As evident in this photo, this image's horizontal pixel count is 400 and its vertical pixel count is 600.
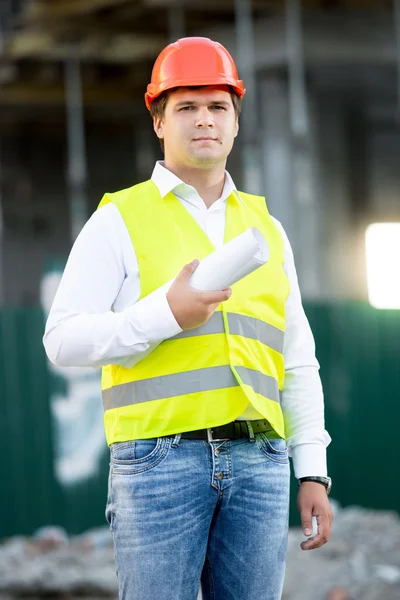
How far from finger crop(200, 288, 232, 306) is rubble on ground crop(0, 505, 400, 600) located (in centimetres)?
326

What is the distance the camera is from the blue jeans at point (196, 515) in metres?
2.37

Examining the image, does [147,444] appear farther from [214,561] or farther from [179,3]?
[179,3]

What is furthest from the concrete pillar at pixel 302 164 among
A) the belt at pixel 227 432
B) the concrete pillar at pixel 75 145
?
the belt at pixel 227 432

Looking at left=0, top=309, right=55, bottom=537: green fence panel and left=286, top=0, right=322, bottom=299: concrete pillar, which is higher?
left=286, top=0, right=322, bottom=299: concrete pillar

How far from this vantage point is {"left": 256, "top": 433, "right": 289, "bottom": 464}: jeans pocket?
2486 millimetres

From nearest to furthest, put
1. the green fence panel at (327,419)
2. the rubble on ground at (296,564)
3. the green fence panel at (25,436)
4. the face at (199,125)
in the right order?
1. the face at (199,125)
2. the rubble on ground at (296,564)
3. the green fence panel at (327,419)
4. the green fence panel at (25,436)

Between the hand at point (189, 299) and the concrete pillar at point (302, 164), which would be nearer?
the hand at point (189, 299)

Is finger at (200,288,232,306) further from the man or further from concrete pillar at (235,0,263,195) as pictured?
concrete pillar at (235,0,263,195)

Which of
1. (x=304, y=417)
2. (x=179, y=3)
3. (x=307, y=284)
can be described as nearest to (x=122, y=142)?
(x=179, y=3)

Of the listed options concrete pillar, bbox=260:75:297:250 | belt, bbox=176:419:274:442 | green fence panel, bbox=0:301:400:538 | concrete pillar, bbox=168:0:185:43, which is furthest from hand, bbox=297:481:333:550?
concrete pillar, bbox=168:0:185:43

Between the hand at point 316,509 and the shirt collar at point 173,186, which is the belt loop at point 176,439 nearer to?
the hand at point 316,509

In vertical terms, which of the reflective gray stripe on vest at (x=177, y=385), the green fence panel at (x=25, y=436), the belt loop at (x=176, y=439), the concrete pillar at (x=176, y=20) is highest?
the concrete pillar at (x=176, y=20)

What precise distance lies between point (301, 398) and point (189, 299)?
1.55ft

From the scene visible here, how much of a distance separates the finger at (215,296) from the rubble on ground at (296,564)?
3.26 m
